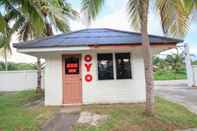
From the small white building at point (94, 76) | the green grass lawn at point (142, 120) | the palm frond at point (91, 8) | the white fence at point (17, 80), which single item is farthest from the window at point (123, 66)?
the white fence at point (17, 80)

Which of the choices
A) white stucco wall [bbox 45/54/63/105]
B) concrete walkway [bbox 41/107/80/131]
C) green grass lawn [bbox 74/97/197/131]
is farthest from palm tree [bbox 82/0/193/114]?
white stucco wall [bbox 45/54/63/105]

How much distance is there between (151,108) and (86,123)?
2.48m

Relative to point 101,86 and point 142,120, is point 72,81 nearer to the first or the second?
point 101,86

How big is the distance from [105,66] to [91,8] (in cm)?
394

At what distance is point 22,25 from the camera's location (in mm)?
18547

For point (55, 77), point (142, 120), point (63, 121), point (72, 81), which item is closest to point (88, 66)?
point (72, 81)

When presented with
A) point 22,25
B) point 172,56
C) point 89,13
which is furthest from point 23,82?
point 172,56

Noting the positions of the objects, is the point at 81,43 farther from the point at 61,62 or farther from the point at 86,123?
the point at 86,123

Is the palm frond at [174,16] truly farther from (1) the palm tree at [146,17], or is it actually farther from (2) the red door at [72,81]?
(2) the red door at [72,81]

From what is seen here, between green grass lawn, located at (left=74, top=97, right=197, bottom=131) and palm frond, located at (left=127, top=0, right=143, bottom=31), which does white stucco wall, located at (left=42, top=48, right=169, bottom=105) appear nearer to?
palm frond, located at (left=127, top=0, right=143, bottom=31)

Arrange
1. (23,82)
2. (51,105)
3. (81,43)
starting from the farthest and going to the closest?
(23,82) < (51,105) < (81,43)

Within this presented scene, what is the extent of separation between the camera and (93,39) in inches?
514

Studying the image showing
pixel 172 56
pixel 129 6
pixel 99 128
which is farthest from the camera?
pixel 172 56

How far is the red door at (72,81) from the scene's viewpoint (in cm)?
1341
